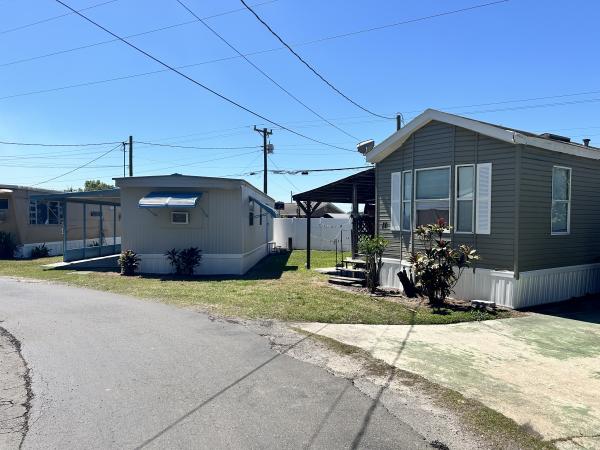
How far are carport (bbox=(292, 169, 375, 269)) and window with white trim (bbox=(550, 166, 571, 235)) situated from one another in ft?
15.9

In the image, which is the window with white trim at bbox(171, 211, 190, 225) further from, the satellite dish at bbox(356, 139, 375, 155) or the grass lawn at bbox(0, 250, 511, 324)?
the satellite dish at bbox(356, 139, 375, 155)

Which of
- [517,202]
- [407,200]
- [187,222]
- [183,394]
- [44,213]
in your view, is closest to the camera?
[183,394]

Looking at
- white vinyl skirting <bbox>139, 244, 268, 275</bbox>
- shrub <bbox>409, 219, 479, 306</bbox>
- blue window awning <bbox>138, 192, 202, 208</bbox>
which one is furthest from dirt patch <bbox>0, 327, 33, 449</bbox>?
white vinyl skirting <bbox>139, 244, 268, 275</bbox>

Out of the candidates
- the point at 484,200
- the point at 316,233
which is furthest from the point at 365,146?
the point at 316,233

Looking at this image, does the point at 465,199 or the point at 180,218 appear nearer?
the point at 465,199

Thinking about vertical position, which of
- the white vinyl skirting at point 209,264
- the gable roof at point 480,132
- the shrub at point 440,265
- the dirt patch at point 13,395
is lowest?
the dirt patch at point 13,395

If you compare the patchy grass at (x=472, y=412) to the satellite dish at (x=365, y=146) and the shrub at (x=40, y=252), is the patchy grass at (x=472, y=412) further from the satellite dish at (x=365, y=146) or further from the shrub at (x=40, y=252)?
the shrub at (x=40, y=252)

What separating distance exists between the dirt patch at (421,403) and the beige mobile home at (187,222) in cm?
857

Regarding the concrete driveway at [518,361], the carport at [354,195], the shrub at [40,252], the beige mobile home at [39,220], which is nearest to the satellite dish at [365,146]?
the carport at [354,195]

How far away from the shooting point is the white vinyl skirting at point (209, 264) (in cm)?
1470

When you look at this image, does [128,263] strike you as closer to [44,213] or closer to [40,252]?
[40,252]

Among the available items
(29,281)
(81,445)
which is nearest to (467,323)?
(81,445)

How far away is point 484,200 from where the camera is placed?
31.1 feet

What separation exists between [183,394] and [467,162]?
8.03 meters
